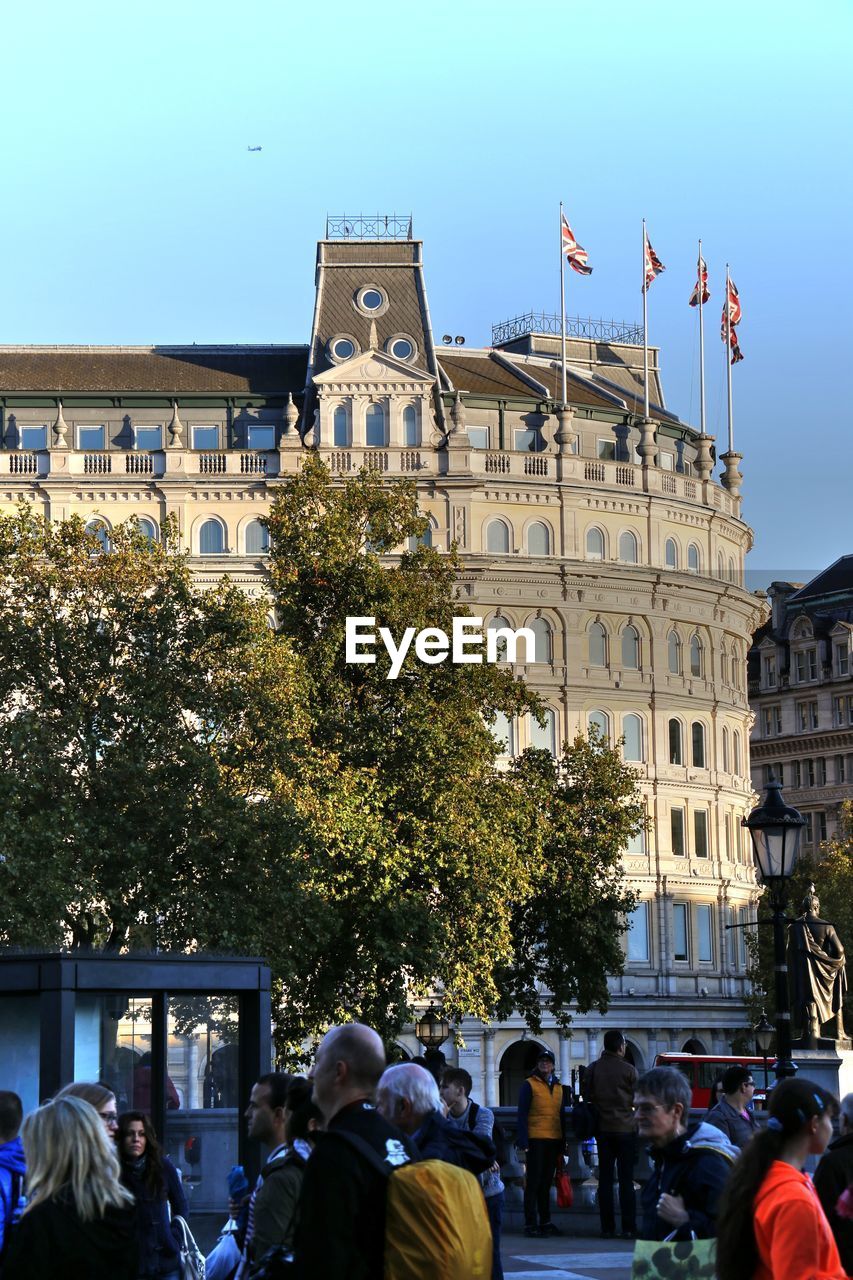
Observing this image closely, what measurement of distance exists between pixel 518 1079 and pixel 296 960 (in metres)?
42.9

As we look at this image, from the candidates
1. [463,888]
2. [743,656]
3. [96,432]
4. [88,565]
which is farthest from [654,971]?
[88,565]

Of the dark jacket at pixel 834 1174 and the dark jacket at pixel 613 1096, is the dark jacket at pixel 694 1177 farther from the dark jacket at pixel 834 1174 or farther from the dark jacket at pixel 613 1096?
the dark jacket at pixel 613 1096

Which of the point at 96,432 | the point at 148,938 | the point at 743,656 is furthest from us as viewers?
the point at 743,656

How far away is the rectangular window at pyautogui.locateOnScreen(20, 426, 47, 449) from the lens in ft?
273

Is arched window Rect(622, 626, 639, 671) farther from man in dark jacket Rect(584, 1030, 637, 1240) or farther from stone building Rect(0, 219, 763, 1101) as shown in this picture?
man in dark jacket Rect(584, 1030, 637, 1240)

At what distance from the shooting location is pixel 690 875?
3364 inches

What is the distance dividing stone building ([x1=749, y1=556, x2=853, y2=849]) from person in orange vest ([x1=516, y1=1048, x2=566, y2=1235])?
89297 mm

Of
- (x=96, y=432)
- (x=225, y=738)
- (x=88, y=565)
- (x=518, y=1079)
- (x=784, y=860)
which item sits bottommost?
(x=518, y=1079)

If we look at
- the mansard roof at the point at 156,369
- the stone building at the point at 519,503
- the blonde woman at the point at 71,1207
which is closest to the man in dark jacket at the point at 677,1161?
the blonde woman at the point at 71,1207

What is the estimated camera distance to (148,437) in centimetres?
8338

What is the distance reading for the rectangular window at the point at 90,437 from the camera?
83438mm

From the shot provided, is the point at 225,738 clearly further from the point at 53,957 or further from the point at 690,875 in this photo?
the point at 690,875

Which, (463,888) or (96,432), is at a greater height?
(96,432)

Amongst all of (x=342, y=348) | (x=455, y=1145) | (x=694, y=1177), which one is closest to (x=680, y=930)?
(x=342, y=348)
